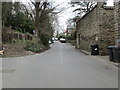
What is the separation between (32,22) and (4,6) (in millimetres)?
16788

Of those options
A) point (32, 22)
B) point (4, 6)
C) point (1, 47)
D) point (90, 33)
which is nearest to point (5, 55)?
point (1, 47)

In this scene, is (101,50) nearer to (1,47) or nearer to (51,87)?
(1,47)

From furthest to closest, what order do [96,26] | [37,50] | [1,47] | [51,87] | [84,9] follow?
[84,9] → [37,50] → [96,26] → [1,47] → [51,87]

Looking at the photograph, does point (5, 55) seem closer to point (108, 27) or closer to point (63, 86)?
point (108, 27)

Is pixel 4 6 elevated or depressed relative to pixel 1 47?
elevated

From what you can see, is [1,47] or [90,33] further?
[90,33]

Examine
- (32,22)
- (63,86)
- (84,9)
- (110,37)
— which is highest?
(84,9)

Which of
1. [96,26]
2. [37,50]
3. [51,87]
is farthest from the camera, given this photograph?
[37,50]

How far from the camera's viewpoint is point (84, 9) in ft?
168

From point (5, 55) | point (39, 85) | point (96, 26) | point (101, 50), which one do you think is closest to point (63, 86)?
point (39, 85)

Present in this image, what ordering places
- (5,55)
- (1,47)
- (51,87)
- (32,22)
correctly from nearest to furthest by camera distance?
1. (51,87)
2. (5,55)
3. (1,47)
4. (32,22)

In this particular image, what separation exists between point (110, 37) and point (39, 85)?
17.4m

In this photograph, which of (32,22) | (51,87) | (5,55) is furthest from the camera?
(32,22)

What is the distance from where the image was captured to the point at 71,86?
803 cm
